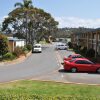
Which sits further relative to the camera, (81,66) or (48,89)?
(81,66)

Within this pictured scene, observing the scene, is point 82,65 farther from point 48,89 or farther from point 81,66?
point 48,89

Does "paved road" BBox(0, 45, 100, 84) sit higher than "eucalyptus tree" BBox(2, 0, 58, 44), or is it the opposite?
"eucalyptus tree" BBox(2, 0, 58, 44)

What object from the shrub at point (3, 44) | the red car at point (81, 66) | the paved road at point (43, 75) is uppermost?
the shrub at point (3, 44)

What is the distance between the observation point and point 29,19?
77188mm

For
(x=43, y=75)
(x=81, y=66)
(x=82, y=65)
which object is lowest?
(x=43, y=75)

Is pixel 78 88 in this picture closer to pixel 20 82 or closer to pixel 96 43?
pixel 20 82

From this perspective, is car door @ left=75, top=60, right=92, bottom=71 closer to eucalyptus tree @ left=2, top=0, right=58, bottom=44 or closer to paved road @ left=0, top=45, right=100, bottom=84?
paved road @ left=0, top=45, right=100, bottom=84

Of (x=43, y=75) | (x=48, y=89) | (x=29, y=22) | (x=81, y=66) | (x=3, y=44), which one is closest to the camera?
(x=48, y=89)

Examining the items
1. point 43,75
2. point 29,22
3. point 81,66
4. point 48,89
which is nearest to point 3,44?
point 81,66

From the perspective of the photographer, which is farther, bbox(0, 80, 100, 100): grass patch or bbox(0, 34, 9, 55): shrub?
bbox(0, 34, 9, 55): shrub

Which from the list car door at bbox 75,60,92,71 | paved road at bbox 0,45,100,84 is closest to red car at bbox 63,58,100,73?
car door at bbox 75,60,92,71

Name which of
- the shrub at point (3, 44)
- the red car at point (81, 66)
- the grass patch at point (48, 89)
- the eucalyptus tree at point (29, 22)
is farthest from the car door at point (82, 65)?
the eucalyptus tree at point (29, 22)

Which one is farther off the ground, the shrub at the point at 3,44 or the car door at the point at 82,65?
the shrub at the point at 3,44

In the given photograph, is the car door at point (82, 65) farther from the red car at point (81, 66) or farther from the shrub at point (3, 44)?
the shrub at point (3, 44)
